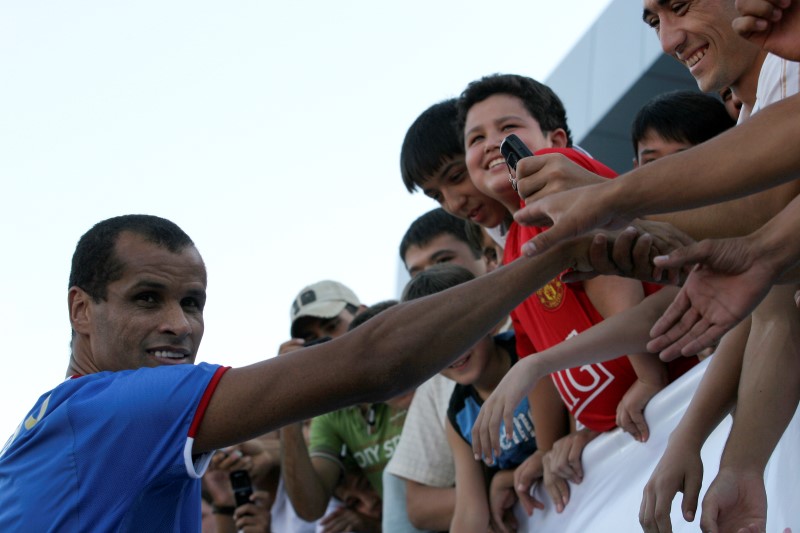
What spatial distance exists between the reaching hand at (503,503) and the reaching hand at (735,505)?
150 centimetres

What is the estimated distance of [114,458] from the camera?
2434 millimetres

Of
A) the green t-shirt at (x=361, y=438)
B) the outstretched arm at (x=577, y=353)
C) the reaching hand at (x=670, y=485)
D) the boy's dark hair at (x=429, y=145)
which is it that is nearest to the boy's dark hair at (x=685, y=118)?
the boy's dark hair at (x=429, y=145)

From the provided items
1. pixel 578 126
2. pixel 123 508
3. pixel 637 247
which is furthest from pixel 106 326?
pixel 578 126

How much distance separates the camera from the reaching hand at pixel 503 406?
10.3 feet

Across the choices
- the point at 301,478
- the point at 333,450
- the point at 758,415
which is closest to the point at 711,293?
the point at 758,415

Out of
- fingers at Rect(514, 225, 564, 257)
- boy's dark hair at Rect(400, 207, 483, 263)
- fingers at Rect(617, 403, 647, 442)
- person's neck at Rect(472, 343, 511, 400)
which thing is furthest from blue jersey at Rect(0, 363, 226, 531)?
boy's dark hair at Rect(400, 207, 483, 263)

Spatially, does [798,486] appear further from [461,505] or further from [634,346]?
[461,505]

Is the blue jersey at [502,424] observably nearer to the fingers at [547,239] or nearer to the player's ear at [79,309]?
the fingers at [547,239]

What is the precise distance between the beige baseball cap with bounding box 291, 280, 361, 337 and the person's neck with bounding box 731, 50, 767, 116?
2784 mm

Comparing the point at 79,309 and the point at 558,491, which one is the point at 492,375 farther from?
the point at 79,309

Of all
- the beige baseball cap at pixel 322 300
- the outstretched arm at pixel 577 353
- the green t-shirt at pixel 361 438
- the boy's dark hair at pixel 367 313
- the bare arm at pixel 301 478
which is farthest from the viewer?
the beige baseball cap at pixel 322 300

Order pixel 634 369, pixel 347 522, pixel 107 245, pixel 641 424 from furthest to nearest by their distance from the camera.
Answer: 1. pixel 347 522
2. pixel 634 369
3. pixel 641 424
4. pixel 107 245

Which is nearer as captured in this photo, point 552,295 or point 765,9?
point 765,9

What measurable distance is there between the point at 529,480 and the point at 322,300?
2.03m
